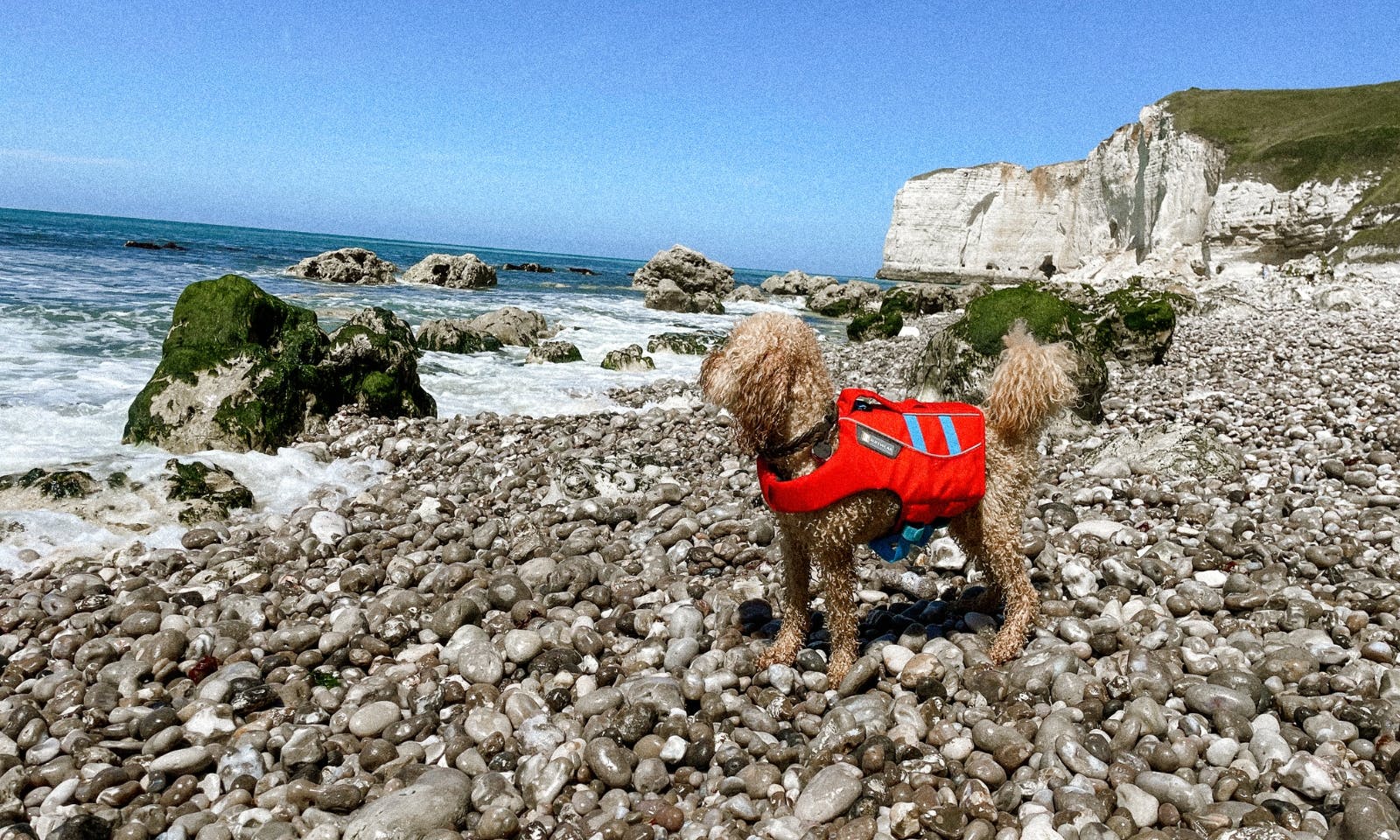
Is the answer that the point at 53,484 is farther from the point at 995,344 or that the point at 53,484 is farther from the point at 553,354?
the point at 553,354

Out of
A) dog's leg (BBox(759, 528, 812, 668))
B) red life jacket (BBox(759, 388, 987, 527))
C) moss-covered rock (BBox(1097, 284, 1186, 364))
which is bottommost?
dog's leg (BBox(759, 528, 812, 668))

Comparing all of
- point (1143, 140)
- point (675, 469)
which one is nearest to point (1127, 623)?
point (675, 469)

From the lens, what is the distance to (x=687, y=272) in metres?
53.0

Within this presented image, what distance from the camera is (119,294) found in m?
23.6

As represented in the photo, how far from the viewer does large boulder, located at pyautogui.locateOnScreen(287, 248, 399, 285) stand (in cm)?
4269

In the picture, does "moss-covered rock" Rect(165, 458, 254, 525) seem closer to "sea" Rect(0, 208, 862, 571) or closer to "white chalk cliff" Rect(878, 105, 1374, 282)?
"sea" Rect(0, 208, 862, 571)

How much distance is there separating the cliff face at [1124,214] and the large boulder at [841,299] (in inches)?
601

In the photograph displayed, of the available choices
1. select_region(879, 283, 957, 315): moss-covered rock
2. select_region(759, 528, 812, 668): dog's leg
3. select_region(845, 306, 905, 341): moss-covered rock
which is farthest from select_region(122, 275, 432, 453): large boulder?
select_region(879, 283, 957, 315): moss-covered rock

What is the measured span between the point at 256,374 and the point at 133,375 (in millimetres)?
4335

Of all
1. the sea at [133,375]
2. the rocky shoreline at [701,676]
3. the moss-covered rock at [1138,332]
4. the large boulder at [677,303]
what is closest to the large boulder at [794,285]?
the large boulder at [677,303]

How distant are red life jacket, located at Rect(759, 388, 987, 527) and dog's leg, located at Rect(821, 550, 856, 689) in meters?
0.42

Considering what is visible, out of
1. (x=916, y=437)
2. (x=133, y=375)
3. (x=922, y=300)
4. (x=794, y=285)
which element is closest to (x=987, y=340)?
(x=916, y=437)

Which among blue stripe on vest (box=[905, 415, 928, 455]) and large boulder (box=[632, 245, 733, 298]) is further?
large boulder (box=[632, 245, 733, 298])

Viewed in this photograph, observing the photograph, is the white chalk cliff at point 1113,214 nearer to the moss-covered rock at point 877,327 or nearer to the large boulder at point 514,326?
the moss-covered rock at point 877,327
